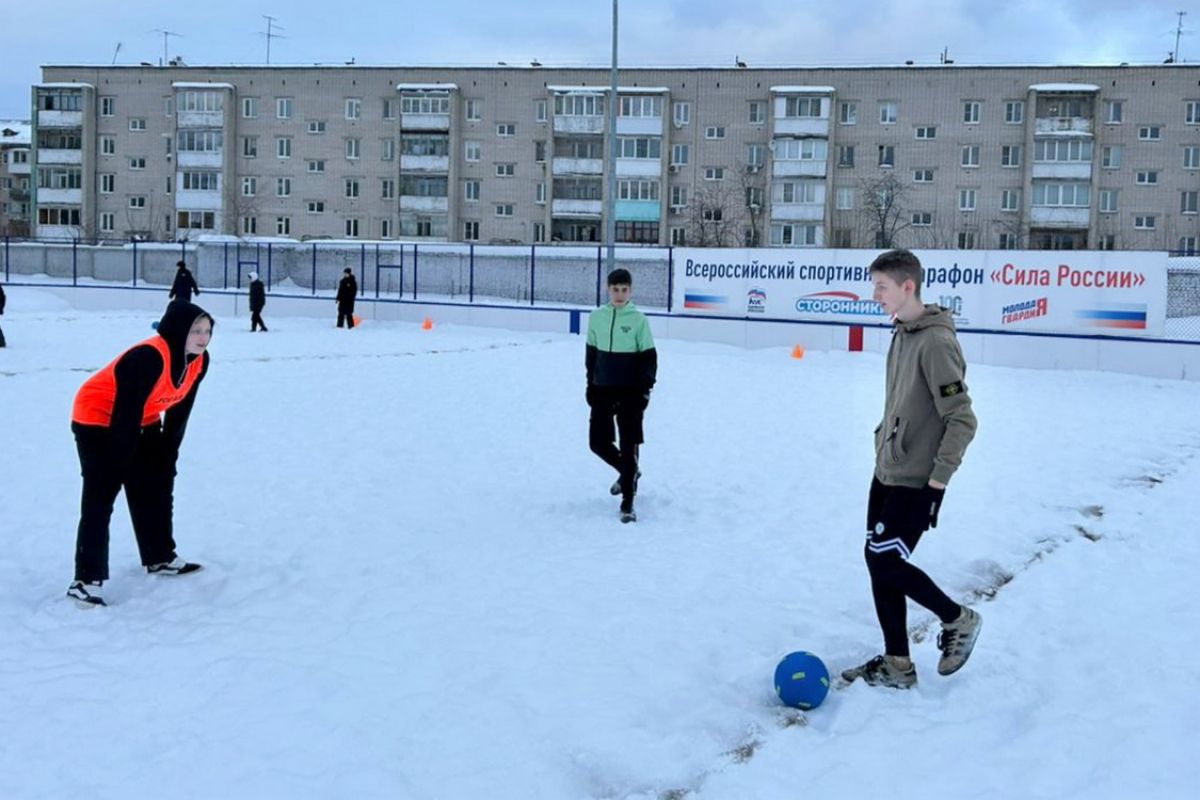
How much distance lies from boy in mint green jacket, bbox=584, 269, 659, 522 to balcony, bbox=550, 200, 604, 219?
52.9 m

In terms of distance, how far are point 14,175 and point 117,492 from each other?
96284mm

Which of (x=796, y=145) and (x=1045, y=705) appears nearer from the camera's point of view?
(x=1045, y=705)

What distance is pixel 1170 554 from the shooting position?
7.07 metres

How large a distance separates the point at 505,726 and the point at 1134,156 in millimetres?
59140

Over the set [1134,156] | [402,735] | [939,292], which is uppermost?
[1134,156]

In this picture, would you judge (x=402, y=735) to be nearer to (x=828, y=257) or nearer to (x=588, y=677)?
(x=588, y=677)

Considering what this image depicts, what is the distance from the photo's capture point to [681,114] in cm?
5997

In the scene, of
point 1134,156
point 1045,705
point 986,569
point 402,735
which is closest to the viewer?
point 402,735

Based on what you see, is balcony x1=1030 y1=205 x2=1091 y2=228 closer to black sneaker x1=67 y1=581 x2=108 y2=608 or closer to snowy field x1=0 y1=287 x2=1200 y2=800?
snowy field x1=0 y1=287 x2=1200 y2=800

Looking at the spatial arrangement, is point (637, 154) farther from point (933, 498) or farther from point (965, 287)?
point (933, 498)

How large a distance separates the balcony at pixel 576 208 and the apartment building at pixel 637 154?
12 centimetres

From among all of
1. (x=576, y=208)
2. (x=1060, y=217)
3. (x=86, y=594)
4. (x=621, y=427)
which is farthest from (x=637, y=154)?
(x=86, y=594)

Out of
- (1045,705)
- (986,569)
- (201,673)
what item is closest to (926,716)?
(1045,705)

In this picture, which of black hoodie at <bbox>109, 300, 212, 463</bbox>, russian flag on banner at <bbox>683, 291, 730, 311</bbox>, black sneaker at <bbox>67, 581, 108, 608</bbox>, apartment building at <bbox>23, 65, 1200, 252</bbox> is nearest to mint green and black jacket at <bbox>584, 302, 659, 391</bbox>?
black hoodie at <bbox>109, 300, 212, 463</bbox>
